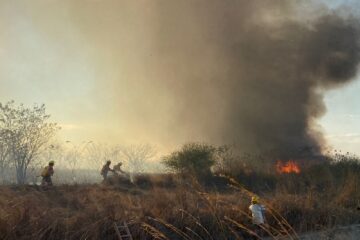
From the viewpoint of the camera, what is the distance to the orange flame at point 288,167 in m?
24.6

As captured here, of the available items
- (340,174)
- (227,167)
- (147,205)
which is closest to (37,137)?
(227,167)

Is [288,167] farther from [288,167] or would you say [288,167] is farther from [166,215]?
[166,215]

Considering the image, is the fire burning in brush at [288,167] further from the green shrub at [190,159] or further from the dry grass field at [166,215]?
the dry grass field at [166,215]

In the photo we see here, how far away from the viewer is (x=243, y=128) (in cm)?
4319

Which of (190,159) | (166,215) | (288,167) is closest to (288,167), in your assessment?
(288,167)

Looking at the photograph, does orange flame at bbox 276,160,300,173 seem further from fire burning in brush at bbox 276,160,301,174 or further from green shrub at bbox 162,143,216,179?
green shrub at bbox 162,143,216,179

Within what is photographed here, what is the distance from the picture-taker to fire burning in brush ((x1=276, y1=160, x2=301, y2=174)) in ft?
80.6

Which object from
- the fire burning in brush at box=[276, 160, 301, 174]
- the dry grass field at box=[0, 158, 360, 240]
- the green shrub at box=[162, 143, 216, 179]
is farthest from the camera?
the green shrub at box=[162, 143, 216, 179]

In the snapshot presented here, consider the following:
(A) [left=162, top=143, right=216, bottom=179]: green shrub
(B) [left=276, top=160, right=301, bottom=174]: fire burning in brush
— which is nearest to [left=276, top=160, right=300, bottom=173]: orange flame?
(B) [left=276, top=160, right=301, bottom=174]: fire burning in brush

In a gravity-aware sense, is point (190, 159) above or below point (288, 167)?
above

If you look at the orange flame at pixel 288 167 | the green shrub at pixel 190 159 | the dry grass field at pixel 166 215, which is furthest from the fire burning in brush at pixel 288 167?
the dry grass field at pixel 166 215

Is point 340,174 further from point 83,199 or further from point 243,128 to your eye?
point 243,128

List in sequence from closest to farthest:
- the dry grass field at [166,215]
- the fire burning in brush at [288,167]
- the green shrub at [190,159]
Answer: the dry grass field at [166,215]
the fire burning in brush at [288,167]
the green shrub at [190,159]

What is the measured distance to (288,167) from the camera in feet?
86.5
